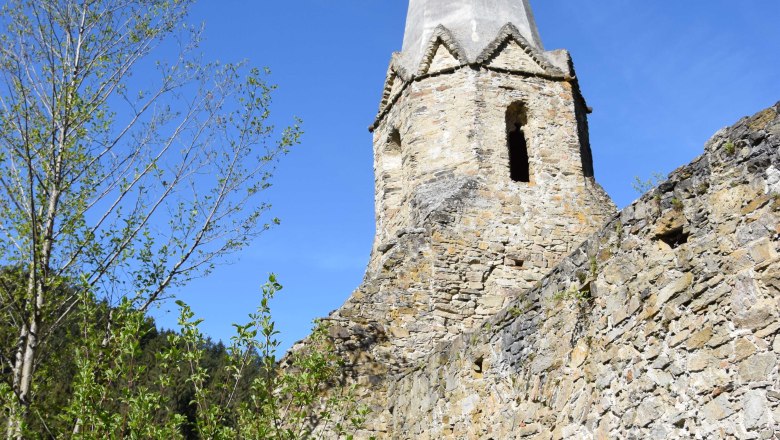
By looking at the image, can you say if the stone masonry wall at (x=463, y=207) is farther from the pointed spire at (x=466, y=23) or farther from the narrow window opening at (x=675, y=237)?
the narrow window opening at (x=675, y=237)

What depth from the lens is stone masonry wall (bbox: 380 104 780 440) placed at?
512 cm

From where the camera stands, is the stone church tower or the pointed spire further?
the pointed spire

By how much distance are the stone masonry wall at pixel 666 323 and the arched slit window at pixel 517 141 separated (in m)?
6.06

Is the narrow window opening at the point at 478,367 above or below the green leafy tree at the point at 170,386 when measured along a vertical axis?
above

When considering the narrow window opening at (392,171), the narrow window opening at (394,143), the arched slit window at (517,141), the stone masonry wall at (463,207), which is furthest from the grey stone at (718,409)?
the narrow window opening at (394,143)

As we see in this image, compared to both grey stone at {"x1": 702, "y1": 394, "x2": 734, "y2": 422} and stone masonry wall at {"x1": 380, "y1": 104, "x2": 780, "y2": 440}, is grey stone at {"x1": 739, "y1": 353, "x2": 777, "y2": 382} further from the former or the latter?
grey stone at {"x1": 702, "y1": 394, "x2": 734, "y2": 422}

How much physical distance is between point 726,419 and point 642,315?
112cm

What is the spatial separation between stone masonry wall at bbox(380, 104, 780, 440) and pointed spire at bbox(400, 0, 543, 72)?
752cm

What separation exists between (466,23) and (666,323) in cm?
981

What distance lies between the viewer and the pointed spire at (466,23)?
14.2m

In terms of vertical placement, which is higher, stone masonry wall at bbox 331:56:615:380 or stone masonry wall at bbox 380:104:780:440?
stone masonry wall at bbox 331:56:615:380

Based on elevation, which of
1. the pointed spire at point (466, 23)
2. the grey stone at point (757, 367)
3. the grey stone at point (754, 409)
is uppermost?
the pointed spire at point (466, 23)

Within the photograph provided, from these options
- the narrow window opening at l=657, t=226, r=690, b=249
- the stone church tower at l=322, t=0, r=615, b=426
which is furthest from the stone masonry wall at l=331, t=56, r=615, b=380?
the narrow window opening at l=657, t=226, r=690, b=249

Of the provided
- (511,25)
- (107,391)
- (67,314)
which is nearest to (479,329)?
(107,391)
